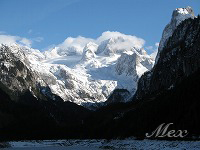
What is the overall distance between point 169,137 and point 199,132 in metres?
10.1

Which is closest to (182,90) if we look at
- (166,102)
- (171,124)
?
(166,102)

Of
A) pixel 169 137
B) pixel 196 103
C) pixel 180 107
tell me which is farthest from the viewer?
pixel 180 107

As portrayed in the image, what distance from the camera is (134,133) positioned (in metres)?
189

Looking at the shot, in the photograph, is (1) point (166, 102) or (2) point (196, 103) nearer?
(2) point (196, 103)

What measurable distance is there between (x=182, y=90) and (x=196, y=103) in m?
41.5

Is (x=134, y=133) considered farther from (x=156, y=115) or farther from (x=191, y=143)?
(x=191, y=143)

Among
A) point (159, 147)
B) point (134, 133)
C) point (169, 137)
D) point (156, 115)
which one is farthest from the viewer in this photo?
point (134, 133)

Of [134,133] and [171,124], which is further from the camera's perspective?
[134,133]

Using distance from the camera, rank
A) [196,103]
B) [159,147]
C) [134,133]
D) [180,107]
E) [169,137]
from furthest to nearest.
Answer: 1. [134,133]
2. [180,107]
3. [196,103]
4. [169,137]
5. [159,147]

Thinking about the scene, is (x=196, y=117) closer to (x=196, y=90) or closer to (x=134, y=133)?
(x=196, y=90)

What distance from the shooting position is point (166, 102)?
182 meters

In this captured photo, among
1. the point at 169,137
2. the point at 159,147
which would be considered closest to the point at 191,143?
the point at 159,147

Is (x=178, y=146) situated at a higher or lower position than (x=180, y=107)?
lower

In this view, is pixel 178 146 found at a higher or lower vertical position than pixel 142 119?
lower
